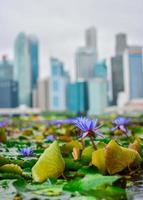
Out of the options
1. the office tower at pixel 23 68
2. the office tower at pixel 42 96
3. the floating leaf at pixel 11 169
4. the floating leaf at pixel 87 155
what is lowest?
the floating leaf at pixel 11 169

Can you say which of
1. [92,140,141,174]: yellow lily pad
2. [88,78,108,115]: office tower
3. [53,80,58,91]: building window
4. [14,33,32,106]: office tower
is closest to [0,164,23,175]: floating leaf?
[92,140,141,174]: yellow lily pad

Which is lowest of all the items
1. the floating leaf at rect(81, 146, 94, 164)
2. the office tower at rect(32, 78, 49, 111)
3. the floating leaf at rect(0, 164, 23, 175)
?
the floating leaf at rect(0, 164, 23, 175)

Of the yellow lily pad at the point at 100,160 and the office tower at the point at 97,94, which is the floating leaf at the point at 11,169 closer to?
the yellow lily pad at the point at 100,160

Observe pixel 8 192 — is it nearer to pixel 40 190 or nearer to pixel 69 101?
pixel 40 190

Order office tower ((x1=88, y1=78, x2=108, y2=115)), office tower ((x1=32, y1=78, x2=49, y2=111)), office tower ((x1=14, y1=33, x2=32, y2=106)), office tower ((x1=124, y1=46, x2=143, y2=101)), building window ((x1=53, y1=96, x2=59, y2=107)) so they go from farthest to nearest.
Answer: office tower ((x1=14, y1=33, x2=32, y2=106)) → building window ((x1=53, y1=96, x2=59, y2=107)) → office tower ((x1=32, y1=78, x2=49, y2=111)) → office tower ((x1=88, y1=78, x2=108, y2=115)) → office tower ((x1=124, y1=46, x2=143, y2=101))

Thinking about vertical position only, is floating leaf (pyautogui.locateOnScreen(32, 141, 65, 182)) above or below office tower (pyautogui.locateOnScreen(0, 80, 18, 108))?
below

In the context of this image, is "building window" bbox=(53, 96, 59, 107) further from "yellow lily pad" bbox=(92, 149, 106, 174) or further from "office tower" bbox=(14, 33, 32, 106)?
"yellow lily pad" bbox=(92, 149, 106, 174)

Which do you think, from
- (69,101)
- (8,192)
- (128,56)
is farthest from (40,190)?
(69,101)

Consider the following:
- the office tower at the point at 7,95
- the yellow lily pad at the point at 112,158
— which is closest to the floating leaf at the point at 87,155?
the yellow lily pad at the point at 112,158
